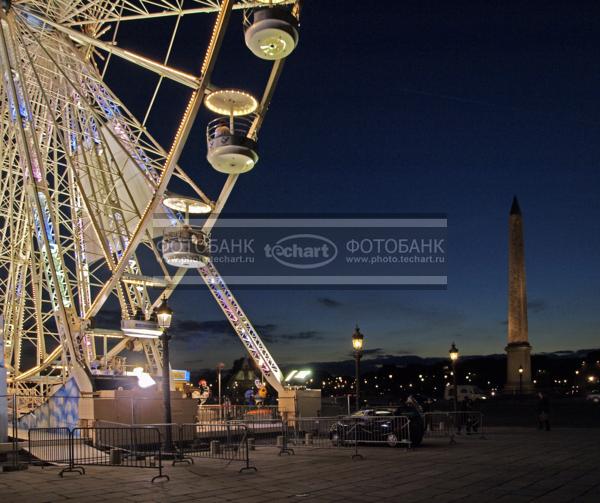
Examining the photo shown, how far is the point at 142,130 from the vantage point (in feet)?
99.9

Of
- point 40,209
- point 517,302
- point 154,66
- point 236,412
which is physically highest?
point 154,66

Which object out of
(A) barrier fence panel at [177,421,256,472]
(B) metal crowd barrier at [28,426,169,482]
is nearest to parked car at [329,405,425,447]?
(A) barrier fence panel at [177,421,256,472]

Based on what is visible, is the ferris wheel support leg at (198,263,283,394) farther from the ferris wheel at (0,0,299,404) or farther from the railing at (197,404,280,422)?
the railing at (197,404,280,422)

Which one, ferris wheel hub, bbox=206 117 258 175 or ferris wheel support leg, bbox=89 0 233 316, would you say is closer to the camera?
ferris wheel support leg, bbox=89 0 233 316

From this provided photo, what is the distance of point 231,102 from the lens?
68.5ft

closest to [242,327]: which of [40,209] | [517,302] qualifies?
[40,209]

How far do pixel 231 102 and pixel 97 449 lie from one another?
1160 centimetres

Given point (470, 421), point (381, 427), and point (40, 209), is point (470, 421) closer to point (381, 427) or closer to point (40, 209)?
point (381, 427)

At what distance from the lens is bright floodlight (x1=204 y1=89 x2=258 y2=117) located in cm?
2031

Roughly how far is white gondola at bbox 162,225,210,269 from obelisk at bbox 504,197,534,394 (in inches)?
1399

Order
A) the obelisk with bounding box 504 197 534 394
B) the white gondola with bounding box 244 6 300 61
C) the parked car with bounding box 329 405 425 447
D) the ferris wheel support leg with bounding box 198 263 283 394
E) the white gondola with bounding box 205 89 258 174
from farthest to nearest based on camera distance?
1. the obelisk with bounding box 504 197 534 394
2. the ferris wheel support leg with bounding box 198 263 283 394
3. the white gondola with bounding box 205 89 258 174
4. the parked car with bounding box 329 405 425 447
5. the white gondola with bounding box 244 6 300 61

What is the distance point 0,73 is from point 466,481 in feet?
86.7

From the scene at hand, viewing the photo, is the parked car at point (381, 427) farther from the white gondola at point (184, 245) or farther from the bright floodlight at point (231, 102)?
the bright floodlight at point (231, 102)

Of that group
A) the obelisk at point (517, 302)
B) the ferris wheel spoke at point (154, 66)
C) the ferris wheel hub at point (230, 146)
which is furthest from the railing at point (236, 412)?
the obelisk at point (517, 302)
